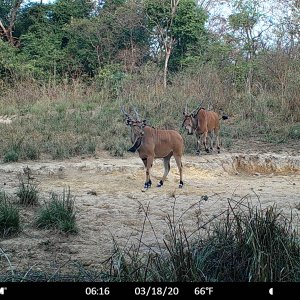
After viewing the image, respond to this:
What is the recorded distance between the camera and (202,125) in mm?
13516

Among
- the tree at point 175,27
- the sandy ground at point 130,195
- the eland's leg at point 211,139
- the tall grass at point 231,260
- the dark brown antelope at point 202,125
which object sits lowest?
the sandy ground at point 130,195

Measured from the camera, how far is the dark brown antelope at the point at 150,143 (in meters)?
9.52

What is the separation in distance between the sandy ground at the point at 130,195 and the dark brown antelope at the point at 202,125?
691mm

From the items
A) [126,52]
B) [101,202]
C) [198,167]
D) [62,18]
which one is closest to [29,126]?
[198,167]

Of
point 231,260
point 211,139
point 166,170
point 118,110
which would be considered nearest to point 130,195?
point 166,170

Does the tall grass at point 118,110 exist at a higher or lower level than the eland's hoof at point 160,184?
higher

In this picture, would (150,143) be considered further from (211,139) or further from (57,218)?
(211,139)

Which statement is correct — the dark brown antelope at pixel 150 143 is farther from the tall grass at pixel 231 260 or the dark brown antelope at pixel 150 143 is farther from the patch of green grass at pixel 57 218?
the tall grass at pixel 231 260
